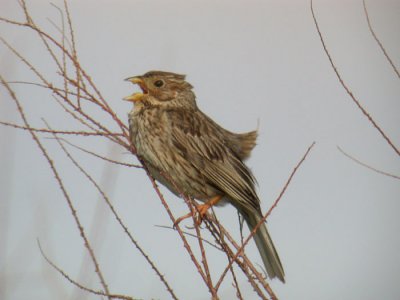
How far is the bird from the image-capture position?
3891mm

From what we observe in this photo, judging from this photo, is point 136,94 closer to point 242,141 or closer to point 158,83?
point 158,83

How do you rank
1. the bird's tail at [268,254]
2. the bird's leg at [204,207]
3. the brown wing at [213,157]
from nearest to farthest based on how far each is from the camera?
the bird's leg at [204,207] < the bird's tail at [268,254] < the brown wing at [213,157]

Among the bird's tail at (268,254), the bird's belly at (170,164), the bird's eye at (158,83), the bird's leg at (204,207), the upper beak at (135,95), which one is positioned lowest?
the bird's tail at (268,254)

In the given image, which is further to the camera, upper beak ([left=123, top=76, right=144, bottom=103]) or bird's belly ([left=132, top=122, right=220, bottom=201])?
upper beak ([left=123, top=76, right=144, bottom=103])

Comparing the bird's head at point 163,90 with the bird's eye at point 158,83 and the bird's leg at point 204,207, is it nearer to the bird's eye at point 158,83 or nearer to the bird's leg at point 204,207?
the bird's eye at point 158,83

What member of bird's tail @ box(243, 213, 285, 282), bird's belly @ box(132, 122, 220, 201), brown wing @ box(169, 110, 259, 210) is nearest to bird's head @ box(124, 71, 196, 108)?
brown wing @ box(169, 110, 259, 210)

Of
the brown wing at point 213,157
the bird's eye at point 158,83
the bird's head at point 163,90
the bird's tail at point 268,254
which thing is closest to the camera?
the bird's tail at point 268,254

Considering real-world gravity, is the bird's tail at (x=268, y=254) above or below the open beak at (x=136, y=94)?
below

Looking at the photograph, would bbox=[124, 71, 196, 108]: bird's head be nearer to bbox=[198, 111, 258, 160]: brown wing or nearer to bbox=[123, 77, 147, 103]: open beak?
bbox=[123, 77, 147, 103]: open beak

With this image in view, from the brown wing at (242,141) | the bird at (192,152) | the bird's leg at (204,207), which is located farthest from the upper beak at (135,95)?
the bird's leg at (204,207)

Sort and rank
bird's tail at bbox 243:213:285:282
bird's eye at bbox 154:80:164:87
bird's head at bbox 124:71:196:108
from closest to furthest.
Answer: bird's tail at bbox 243:213:285:282 < bird's head at bbox 124:71:196:108 < bird's eye at bbox 154:80:164:87

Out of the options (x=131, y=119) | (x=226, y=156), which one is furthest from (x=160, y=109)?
(x=226, y=156)

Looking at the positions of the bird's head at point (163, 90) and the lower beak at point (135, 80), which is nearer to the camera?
the lower beak at point (135, 80)

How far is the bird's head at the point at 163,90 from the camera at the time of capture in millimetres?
4141
